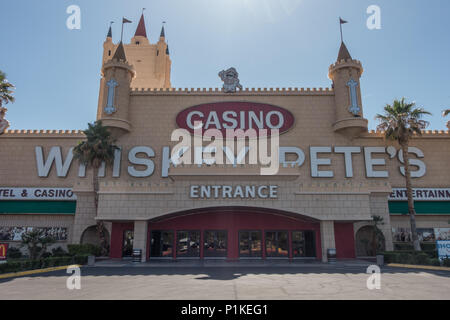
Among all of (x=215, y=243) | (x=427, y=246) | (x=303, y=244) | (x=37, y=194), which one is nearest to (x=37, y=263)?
(x=215, y=243)

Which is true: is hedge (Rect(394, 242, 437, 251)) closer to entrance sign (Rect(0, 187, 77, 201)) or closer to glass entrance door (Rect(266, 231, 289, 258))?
glass entrance door (Rect(266, 231, 289, 258))

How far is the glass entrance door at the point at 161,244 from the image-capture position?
28.0 m

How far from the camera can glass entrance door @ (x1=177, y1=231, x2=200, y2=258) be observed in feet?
91.9

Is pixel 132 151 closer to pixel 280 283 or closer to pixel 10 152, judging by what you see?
pixel 10 152

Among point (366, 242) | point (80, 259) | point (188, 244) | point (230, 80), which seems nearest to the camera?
point (80, 259)

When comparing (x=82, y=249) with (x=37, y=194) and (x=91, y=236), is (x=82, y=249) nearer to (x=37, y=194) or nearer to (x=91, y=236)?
(x=91, y=236)

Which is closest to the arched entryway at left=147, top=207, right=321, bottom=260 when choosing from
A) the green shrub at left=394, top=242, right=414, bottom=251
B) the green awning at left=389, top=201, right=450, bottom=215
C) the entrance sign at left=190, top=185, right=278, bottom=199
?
the entrance sign at left=190, top=185, right=278, bottom=199

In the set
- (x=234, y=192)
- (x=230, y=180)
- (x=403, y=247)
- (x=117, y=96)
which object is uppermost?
(x=117, y=96)

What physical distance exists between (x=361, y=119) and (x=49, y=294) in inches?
1253

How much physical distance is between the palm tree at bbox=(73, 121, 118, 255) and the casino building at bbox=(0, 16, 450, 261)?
1561 millimetres

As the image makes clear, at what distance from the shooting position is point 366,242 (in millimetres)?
31453

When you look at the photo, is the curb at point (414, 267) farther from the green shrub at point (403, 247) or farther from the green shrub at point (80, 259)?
the green shrub at point (80, 259)

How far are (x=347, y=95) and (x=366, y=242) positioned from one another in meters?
15.8
